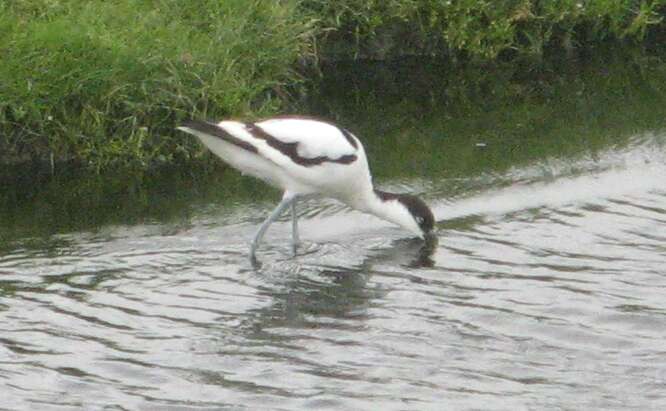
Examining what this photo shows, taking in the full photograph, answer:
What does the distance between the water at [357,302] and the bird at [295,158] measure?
215mm

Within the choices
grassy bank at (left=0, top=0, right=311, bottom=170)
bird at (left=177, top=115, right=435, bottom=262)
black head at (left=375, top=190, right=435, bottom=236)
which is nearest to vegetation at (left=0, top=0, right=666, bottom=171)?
grassy bank at (left=0, top=0, right=311, bottom=170)

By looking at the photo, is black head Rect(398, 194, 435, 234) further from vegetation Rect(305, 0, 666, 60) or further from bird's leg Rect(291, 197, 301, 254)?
vegetation Rect(305, 0, 666, 60)

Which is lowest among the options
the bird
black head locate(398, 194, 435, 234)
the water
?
the water

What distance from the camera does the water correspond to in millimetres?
7000

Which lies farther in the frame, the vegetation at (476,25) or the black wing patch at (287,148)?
the vegetation at (476,25)

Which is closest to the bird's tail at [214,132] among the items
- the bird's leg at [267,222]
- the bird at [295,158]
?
the bird at [295,158]

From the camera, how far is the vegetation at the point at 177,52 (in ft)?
33.6

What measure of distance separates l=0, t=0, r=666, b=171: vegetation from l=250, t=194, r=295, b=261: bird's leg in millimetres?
1549

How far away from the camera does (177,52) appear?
10672mm

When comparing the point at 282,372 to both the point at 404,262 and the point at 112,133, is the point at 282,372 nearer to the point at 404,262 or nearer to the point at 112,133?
the point at 404,262

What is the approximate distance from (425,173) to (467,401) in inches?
153

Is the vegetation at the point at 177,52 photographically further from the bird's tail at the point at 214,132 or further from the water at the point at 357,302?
the bird's tail at the point at 214,132

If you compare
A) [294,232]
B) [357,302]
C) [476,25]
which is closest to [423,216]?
[294,232]

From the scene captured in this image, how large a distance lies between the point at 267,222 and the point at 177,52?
2.11m
